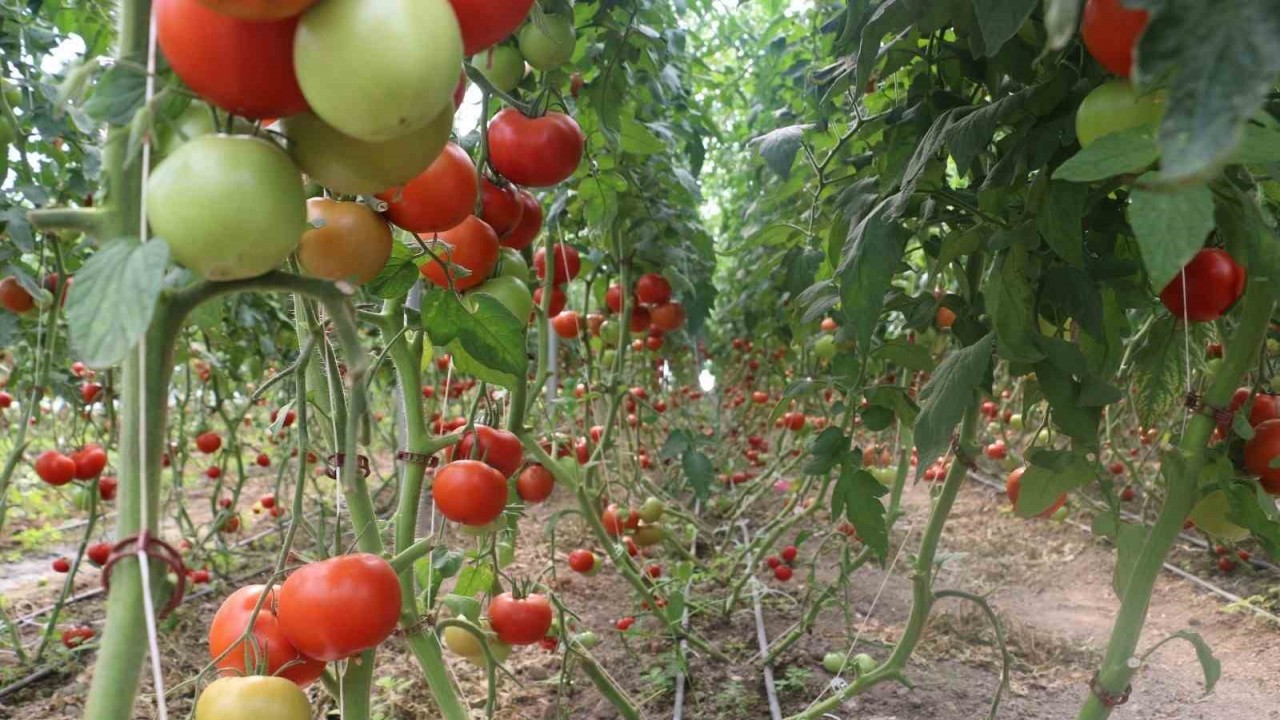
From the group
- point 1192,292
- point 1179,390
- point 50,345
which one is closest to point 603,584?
point 50,345

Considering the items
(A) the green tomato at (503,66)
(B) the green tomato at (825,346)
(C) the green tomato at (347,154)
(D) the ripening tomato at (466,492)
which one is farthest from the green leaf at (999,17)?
(B) the green tomato at (825,346)

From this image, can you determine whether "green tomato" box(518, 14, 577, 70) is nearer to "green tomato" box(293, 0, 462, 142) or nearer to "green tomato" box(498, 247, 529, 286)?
"green tomato" box(498, 247, 529, 286)

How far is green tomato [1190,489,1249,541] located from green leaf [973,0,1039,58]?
64 cm

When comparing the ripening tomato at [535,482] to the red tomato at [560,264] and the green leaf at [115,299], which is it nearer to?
the red tomato at [560,264]

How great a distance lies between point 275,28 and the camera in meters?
0.36

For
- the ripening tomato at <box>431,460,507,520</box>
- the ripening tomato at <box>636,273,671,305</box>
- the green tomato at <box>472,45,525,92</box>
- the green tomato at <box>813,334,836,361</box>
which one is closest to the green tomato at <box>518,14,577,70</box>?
the green tomato at <box>472,45,525,92</box>

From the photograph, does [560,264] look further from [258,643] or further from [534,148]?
[258,643]

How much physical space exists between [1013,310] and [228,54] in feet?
2.45

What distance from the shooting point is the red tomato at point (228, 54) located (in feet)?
1.15

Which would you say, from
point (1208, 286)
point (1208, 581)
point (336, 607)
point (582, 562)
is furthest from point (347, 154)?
point (1208, 581)

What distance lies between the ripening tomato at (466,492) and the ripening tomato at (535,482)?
1.78 ft

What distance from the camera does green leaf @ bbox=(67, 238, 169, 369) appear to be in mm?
325

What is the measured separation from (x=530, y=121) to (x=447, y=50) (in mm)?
561

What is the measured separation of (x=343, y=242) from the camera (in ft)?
1.84
